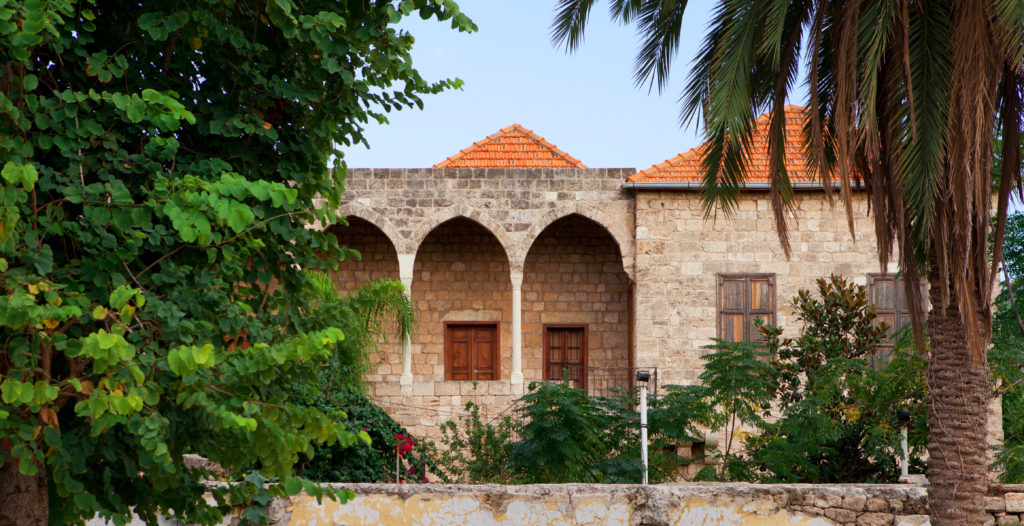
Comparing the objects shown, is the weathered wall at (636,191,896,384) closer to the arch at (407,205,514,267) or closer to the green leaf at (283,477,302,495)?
the arch at (407,205,514,267)

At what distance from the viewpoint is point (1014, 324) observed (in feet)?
49.4

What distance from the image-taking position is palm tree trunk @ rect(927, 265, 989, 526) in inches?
270

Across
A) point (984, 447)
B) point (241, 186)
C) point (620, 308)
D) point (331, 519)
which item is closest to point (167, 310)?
point (241, 186)

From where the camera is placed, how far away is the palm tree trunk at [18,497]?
4.27 m

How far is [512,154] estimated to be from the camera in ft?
53.5

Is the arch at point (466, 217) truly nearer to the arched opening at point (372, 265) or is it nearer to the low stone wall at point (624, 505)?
the arched opening at point (372, 265)

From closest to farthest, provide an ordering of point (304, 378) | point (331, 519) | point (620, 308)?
point (304, 378)
point (331, 519)
point (620, 308)

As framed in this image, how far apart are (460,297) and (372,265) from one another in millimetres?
1653

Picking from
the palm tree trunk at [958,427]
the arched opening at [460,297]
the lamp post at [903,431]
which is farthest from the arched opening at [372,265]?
the palm tree trunk at [958,427]

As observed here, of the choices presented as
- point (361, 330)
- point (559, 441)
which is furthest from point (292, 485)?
point (361, 330)

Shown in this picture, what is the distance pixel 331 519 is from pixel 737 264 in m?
8.71

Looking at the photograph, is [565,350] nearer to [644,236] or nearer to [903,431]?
[644,236]

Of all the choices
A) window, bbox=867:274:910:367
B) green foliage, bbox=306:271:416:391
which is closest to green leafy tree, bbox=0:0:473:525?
green foliage, bbox=306:271:416:391

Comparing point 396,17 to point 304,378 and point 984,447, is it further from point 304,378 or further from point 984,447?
point 984,447
